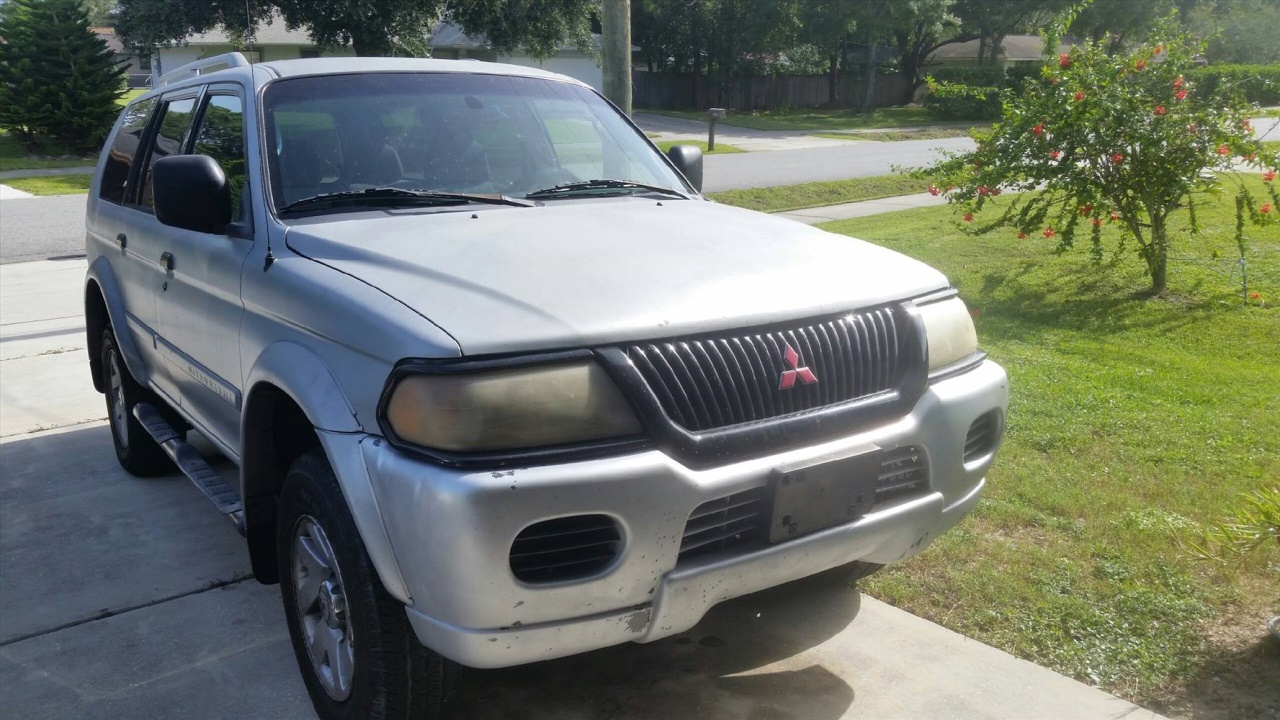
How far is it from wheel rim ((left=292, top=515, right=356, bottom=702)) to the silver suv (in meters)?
0.01

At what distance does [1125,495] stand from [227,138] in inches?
153

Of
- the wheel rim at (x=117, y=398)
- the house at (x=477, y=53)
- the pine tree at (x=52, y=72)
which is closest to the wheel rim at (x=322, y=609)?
the wheel rim at (x=117, y=398)

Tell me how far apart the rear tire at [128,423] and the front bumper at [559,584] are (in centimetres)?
303

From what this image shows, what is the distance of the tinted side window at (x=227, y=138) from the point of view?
3846mm

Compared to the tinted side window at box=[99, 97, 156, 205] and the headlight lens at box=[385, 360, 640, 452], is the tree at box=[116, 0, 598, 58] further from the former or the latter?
the headlight lens at box=[385, 360, 640, 452]

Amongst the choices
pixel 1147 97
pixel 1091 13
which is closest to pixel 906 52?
pixel 1091 13

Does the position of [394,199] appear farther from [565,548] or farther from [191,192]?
[565,548]

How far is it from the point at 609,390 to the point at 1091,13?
50.5 m

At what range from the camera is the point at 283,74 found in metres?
4.03

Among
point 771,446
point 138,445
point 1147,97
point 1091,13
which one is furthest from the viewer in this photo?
point 1091,13

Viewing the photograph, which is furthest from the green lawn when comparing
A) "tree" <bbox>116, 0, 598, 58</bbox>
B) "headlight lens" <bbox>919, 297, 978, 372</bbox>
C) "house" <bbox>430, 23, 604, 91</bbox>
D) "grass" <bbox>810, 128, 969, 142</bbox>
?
"house" <bbox>430, 23, 604, 91</bbox>

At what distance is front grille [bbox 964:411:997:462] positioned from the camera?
133 inches

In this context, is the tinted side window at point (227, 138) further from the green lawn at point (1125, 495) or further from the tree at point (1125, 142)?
the tree at point (1125, 142)

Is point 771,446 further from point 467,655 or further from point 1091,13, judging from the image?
point 1091,13
